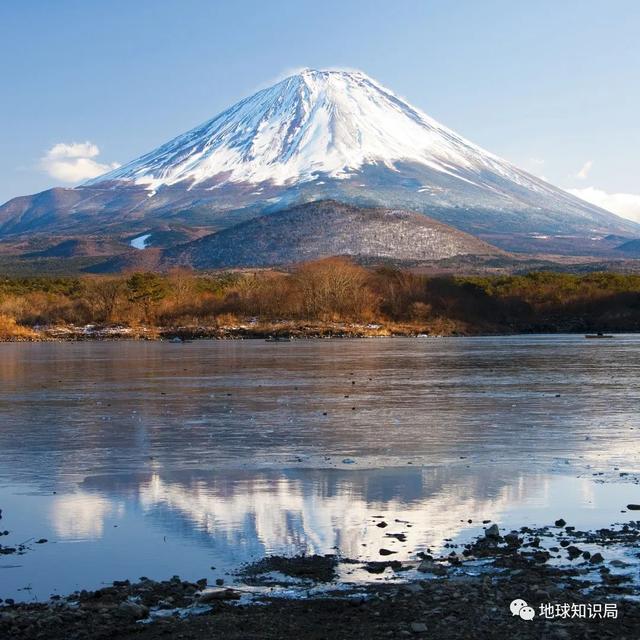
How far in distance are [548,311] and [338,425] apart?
5958cm

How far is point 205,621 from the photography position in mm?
6820

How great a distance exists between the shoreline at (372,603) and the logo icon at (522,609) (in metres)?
0.04

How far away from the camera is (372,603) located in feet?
23.3

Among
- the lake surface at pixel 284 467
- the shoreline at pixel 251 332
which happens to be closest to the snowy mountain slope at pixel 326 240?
the shoreline at pixel 251 332

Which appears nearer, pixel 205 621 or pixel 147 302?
pixel 205 621

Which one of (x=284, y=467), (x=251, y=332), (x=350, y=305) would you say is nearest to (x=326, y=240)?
(x=350, y=305)

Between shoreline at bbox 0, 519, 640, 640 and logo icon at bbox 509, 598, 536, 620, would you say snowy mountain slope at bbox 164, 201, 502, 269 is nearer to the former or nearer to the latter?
shoreline at bbox 0, 519, 640, 640

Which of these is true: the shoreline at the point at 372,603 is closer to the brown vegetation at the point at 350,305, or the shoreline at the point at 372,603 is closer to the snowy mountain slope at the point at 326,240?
the brown vegetation at the point at 350,305

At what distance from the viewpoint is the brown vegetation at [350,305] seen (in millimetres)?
72312

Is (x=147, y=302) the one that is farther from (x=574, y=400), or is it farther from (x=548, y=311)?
(x=574, y=400)

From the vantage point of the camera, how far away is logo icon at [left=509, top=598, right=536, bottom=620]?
678 cm

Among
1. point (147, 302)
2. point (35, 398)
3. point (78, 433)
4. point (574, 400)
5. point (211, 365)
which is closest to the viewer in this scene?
point (78, 433)

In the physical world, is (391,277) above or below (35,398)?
above

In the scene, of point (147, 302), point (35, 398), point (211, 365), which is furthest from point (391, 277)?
point (35, 398)
